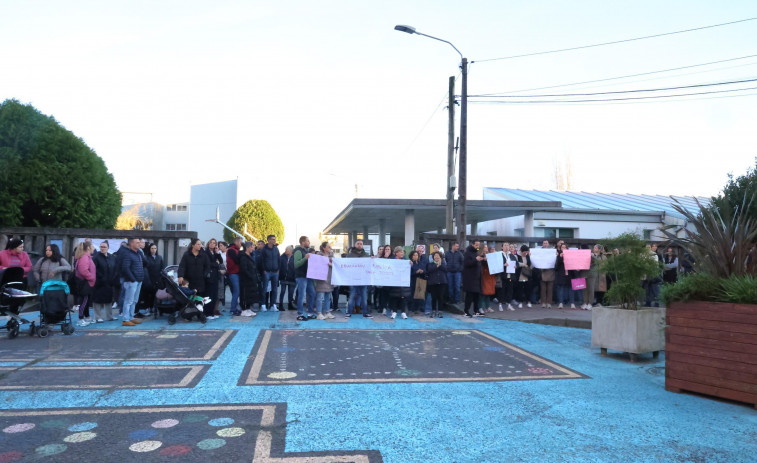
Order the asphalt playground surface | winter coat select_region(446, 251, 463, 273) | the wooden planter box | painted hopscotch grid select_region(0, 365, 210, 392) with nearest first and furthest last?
the asphalt playground surface, the wooden planter box, painted hopscotch grid select_region(0, 365, 210, 392), winter coat select_region(446, 251, 463, 273)

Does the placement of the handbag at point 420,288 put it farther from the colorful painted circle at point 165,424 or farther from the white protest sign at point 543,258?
the colorful painted circle at point 165,424

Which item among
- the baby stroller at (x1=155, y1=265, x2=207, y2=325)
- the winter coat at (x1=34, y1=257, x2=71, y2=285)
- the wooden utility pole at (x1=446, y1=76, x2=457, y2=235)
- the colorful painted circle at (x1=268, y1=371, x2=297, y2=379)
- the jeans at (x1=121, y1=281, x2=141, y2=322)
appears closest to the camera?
the colorful painted circle at (x1=268, y1=371, x2=297, y2=379)

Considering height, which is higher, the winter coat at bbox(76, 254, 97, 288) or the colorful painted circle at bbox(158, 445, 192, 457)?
the winter coat at bbox(76, 254, 97, 288)

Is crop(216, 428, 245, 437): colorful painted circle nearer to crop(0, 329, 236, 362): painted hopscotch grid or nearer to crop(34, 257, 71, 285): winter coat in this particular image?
crop(0, 329, 236, 362): painted hopscotch grid

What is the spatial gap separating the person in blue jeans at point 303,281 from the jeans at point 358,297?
979 mm

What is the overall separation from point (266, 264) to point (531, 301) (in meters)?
7.41

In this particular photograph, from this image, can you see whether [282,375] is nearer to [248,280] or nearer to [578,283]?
[248,280]

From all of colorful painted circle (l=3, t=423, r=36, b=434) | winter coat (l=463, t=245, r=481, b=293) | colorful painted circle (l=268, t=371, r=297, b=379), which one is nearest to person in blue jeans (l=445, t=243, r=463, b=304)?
winter coat (l=463, t=245, r=481, b=293)

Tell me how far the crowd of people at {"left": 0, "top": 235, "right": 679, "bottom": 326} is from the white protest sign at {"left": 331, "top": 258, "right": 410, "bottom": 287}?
0.23 m

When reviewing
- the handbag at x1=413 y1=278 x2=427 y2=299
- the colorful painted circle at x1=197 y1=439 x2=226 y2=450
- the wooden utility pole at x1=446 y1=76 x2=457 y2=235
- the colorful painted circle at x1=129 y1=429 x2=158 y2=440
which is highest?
the wooden utility pole at x1=446 y1=76 x2=457 y2=235

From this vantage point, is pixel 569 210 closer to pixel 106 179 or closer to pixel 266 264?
pixel 266 264

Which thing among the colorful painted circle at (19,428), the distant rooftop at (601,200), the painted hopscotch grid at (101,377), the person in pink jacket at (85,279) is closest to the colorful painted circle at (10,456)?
the colorful painted circle at (19,428)

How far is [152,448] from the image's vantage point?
13.7ft

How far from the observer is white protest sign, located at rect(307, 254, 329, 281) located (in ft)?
40.0
